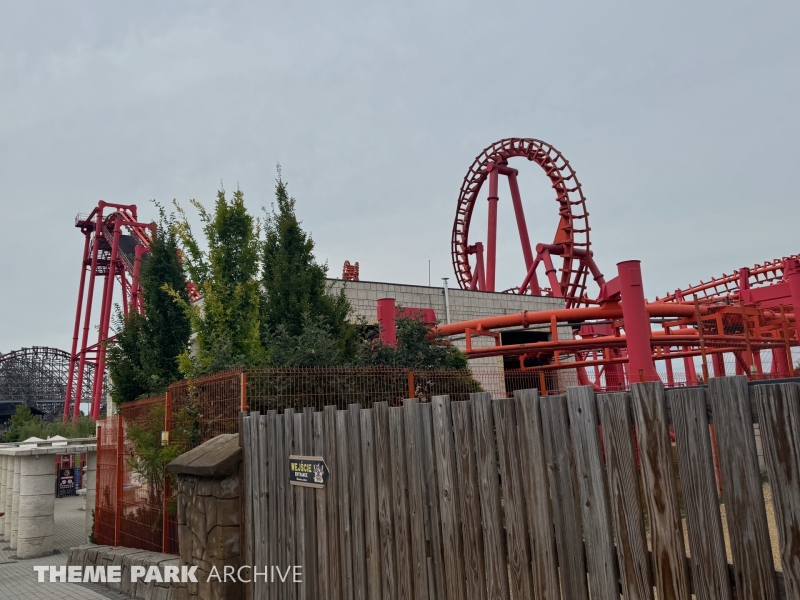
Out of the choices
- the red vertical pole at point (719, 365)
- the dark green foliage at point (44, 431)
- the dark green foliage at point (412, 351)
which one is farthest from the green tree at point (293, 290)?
the dark green foliage at point (44, 431)

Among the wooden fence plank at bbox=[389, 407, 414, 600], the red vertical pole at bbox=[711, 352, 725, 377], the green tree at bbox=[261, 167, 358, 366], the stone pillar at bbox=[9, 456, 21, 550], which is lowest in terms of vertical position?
the stone pillar at bbox=[9, 456, 21, 550]

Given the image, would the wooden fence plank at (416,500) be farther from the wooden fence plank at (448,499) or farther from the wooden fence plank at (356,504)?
the wooden fence plank at (356,504)

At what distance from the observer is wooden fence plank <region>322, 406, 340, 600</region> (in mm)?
4270

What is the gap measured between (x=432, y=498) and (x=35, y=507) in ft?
36.4

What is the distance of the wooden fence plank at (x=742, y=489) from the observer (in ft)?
6.93

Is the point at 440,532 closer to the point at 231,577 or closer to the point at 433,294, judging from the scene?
the point at 231,577

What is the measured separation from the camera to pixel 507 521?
3027 millimetres

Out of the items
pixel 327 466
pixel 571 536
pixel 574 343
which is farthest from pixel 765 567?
pixel 574 343

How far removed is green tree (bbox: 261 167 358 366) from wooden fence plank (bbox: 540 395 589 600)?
24.6ft

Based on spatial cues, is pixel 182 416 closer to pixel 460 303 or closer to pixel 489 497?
pixel 489 497

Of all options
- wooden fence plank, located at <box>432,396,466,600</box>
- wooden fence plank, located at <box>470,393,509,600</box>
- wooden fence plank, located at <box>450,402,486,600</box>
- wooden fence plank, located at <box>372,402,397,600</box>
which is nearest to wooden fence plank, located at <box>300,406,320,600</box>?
wooden fence plank, located at <box>372,402,397,600</box>

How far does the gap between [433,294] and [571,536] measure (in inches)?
680

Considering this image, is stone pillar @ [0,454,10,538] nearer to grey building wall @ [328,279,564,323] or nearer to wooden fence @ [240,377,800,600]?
grey building wall @ [328,279,564,323]

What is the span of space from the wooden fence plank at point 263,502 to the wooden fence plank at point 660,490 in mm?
3467
